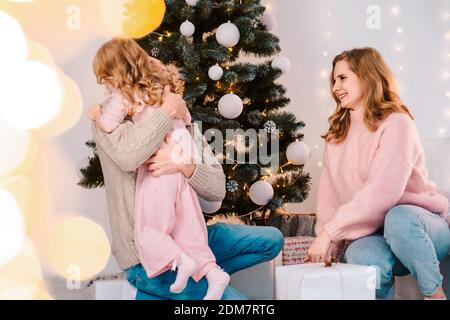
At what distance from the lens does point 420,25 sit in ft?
10.4

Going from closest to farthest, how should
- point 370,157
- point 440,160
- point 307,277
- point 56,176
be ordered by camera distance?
1. point 307,277
2. point 370,157
3. point 440,160
4. point 56,176

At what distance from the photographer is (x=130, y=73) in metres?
1.56

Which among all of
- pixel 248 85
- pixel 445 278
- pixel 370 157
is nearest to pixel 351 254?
pixel 370 157

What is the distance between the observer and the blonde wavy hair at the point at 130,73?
155cm

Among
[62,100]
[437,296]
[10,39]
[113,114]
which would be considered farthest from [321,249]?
[10,39]

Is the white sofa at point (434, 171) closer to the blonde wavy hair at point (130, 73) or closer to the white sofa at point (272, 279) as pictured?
the white sofa at point (272, 279)

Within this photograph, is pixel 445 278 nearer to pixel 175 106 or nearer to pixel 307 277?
pixel 307 277

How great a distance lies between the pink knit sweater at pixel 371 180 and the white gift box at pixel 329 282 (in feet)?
0.77

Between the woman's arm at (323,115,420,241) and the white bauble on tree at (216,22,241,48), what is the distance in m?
0.72

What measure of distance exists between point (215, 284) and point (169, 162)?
34 cm

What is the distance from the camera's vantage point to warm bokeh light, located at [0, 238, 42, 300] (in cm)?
271

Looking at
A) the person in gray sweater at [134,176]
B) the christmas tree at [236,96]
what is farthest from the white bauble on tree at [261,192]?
the person in gray sweater at [134,176]

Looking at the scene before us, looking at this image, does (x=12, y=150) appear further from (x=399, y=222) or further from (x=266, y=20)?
(x=399, y=222)
